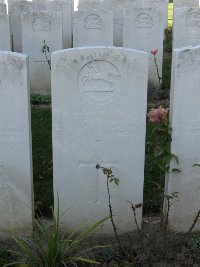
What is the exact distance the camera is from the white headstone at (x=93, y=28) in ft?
28.2

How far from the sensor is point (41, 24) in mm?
8438

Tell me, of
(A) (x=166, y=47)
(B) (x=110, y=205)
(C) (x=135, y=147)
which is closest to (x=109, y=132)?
(C) (x=135, y=147)

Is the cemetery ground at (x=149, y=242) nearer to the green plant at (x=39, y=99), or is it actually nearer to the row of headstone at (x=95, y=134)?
the row of headstone at (x=95, y=134)

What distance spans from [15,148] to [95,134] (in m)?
0.67

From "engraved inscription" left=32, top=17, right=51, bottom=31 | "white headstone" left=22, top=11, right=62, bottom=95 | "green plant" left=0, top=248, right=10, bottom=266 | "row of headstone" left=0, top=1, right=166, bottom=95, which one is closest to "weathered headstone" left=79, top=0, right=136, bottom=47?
"row of headstone" left=0, top=1, right=166, bottom=95

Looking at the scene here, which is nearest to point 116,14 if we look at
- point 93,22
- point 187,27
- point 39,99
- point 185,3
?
point 185,3

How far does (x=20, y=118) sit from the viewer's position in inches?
159

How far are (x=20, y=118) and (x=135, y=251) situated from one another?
1.42m

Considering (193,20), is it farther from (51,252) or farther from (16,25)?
(51,252)

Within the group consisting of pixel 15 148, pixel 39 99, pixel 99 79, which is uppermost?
pixel 99 79

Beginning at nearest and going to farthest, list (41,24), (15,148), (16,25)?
(15,148)
(41,24)
(16,25)

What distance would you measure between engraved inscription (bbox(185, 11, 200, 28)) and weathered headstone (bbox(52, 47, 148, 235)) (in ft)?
17.6

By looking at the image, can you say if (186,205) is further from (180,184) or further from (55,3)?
(55,3)

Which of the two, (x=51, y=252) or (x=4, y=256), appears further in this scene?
(x=4, y=256)
